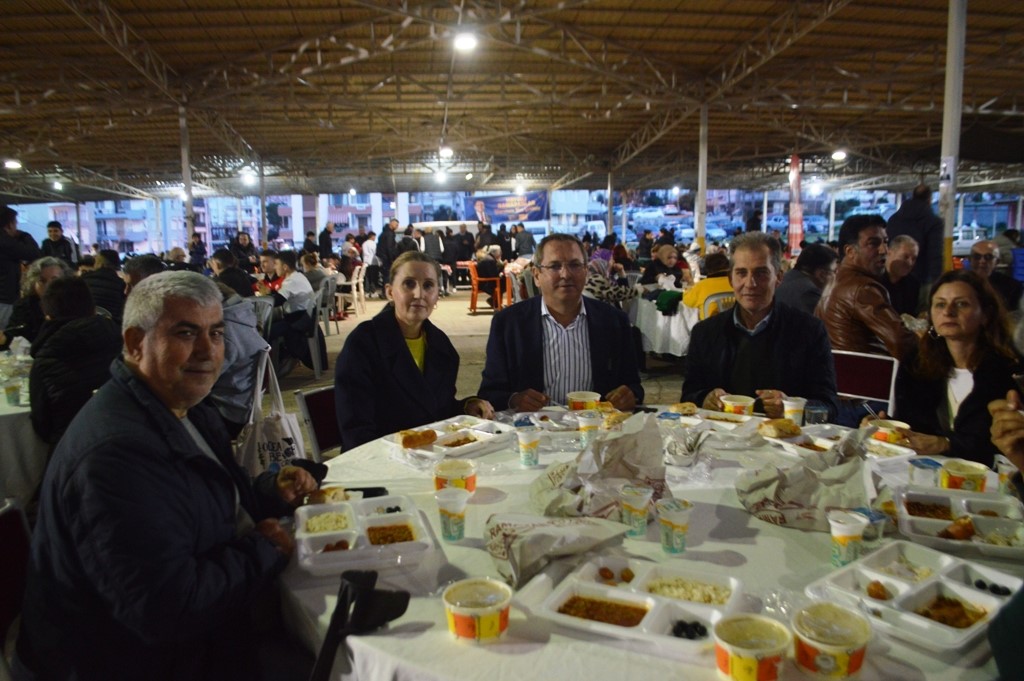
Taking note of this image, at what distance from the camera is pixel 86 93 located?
12.4 meters

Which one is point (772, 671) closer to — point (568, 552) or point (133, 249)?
point (568, 552)

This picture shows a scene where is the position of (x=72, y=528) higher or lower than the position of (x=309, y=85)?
lower

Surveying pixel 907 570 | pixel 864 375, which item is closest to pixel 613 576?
pixel 907 570

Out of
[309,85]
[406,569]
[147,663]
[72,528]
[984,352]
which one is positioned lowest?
[147,663]

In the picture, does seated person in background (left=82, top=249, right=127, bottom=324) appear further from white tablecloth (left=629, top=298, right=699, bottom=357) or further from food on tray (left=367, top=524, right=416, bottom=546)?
white tablecloth (left=629, top=298, right=699, bottom=357)

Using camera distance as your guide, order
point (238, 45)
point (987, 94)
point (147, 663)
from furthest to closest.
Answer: point (987, 94) < point (238, 45) < point (147, 663)

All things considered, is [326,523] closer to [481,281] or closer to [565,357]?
[565,357]

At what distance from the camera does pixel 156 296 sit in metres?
1.59

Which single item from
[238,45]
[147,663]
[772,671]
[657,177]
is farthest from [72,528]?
[657,177]

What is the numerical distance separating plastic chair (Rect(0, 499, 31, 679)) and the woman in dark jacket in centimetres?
Answer: 274

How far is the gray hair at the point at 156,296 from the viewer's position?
5.18 ft

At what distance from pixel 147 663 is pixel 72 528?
1.09ft

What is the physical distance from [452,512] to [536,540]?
0.30 metres

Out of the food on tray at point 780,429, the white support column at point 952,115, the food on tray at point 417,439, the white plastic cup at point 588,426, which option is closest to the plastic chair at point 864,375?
the food on tray at point 780,429
